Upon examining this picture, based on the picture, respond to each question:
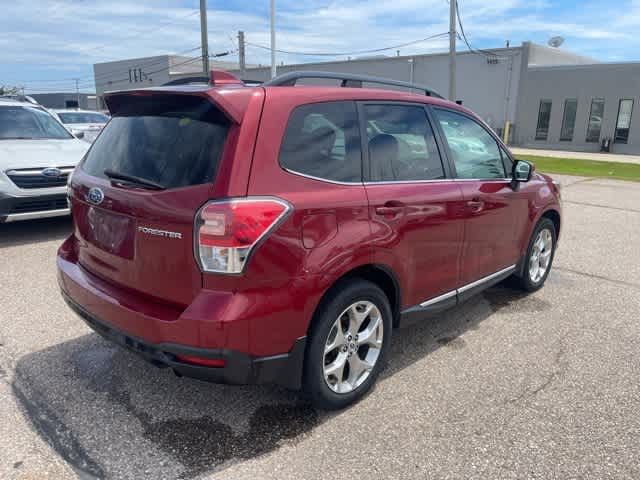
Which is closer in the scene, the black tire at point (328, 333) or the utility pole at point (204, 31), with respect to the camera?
the black tire at point (328, 333)

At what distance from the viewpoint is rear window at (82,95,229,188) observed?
2490mm

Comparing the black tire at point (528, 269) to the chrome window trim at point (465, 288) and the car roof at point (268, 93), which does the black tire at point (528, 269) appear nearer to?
the chrome window trim at point (465, 288)

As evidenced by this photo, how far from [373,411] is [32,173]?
5244 millimetres

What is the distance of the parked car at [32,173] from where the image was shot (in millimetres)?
6066

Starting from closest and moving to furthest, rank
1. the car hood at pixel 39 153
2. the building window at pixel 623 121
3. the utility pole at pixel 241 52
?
1. the car hood at pixel 39 153
2. the building window at pixel 623 121
3. the utility pole at pixel 241 52

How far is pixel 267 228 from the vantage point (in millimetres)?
2396

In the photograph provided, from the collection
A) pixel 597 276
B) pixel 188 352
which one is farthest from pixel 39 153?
pixel 597 276

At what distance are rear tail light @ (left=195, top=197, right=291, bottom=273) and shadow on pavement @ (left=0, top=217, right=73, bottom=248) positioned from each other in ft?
16.5

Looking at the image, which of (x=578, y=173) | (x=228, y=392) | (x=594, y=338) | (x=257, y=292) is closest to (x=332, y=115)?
(x=257, y=292)

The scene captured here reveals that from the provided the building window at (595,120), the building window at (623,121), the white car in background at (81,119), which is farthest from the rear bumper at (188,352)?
the building window at (595,120)

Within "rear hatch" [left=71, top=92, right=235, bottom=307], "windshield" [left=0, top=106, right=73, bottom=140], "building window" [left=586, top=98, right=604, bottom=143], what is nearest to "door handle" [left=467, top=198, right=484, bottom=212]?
"rear hatch" [left=71, top=92, right=235, bottom=307]

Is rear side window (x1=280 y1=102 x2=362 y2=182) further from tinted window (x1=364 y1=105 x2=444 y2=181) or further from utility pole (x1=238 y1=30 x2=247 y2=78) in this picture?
utility pole (x1=238 y1=30 x2=247 y2=78)

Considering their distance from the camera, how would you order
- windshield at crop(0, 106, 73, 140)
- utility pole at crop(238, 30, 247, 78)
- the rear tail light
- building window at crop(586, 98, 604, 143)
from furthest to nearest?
utility pole at crop(238, 30, 247, 78)
building window at crop(586, 98, 604, 143)
windshield at crop(0, 106, 73, 140)
the rear tail light

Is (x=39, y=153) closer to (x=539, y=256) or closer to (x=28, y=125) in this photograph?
(x=28, y=125)
